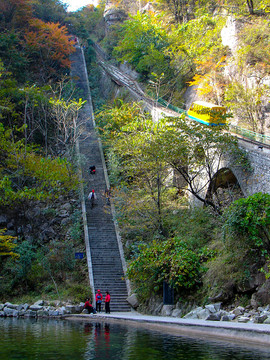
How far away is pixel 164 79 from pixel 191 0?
385 inches

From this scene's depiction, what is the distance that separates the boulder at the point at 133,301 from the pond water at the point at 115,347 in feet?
19.4

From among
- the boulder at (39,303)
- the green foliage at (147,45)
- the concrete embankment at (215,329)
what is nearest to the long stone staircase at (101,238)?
the boulder at (39,303)

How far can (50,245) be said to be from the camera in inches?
827

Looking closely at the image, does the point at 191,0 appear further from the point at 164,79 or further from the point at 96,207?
the point at 96,207

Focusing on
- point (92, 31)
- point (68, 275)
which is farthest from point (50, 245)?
point (92, 31)

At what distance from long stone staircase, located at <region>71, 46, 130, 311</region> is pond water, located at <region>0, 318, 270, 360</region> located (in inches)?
257

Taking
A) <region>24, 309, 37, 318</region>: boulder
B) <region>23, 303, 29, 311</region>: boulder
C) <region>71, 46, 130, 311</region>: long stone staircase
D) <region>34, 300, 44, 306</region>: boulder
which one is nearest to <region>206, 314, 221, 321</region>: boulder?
<region>71, 46, 130, 311</region>: long stone staircase

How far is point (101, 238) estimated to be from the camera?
21.6m

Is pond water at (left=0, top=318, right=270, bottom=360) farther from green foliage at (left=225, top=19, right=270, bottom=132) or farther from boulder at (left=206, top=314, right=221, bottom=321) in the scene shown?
green foliage at (left=225, top=19, right=270, bottom=132)

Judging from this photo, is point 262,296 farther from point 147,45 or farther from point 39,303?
point 147,45

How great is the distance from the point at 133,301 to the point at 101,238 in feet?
18.5

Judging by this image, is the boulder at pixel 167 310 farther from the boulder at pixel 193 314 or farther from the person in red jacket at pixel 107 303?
the person in red jacket at pixel 107 303

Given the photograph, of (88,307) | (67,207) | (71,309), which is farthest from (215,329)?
(67,207)

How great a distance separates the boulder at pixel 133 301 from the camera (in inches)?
649
